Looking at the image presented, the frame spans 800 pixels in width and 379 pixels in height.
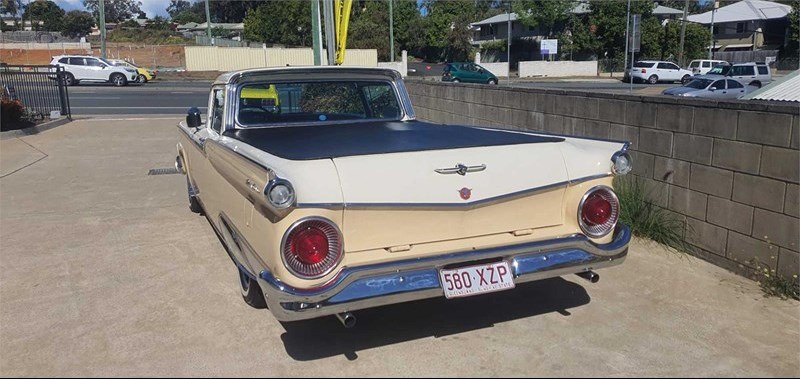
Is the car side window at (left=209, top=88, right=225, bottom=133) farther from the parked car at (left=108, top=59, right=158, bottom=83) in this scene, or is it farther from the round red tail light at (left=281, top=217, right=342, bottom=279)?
the parked car at (left=108, top=59, right=158, bottom=83)

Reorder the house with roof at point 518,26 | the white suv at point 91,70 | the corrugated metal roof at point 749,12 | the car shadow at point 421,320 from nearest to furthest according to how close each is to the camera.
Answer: the car shadow at point 421,320
the white suv at point 91,70
the house with roof at point 518,26
the corrugated metal roof at point 749,12

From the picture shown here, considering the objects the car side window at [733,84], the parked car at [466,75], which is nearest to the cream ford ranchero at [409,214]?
the car side window at [733,84]

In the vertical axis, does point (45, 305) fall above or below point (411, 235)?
below

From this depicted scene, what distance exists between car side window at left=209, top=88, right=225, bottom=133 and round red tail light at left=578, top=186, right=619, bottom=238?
113 inches

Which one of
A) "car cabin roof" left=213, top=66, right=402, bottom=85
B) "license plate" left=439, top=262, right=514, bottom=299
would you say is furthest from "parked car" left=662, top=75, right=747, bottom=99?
"license plate" left=439, top=262, right=514, bottom=299

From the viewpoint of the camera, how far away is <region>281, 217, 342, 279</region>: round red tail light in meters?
3.32

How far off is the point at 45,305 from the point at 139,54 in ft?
184

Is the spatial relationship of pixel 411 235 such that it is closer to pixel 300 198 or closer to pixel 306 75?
pixel 300 198

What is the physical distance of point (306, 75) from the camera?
18.0ft

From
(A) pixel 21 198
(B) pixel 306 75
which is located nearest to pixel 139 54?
(A) pixel 21 198

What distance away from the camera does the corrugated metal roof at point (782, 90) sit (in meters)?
8.26

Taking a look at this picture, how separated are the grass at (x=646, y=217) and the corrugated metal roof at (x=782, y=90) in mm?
3203

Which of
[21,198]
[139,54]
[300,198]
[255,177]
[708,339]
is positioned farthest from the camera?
[139,54]

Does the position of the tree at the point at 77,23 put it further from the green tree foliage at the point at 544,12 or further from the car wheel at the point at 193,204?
the car wheel at the point at 193,204
